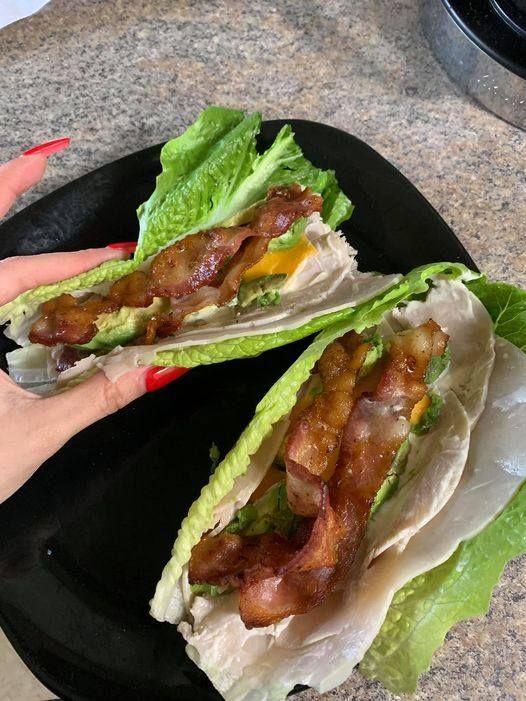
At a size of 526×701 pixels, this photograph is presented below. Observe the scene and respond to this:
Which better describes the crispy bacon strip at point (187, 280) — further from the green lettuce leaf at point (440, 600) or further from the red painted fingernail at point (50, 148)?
the green lettuce leaf at point (440, 600)

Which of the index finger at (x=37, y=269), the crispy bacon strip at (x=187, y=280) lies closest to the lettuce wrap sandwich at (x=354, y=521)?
the crispy bacon strip at (x=187, y=280)

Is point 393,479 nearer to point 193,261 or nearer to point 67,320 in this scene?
point 193,261

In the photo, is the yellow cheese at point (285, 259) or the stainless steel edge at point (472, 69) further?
the stainless steel edge at point (472, 69)

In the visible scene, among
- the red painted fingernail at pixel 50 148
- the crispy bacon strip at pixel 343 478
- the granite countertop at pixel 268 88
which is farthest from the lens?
the granite countertop at pixel 268 88

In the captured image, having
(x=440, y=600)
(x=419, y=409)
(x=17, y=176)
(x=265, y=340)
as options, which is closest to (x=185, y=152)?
(x=17, y=176)

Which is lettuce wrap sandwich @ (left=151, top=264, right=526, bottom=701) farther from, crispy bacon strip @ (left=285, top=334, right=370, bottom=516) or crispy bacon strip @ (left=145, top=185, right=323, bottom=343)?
crispy bacon strip @ (left=145, top=185, right=323, bottom=343)

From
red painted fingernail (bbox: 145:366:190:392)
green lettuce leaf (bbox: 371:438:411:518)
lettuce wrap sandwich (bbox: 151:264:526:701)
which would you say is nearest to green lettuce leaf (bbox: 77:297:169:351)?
red painted fingernail (bbox: 145:366:190:392)
